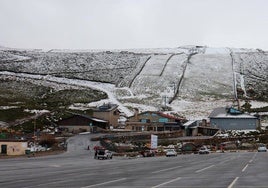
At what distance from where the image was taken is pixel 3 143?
2502 inches

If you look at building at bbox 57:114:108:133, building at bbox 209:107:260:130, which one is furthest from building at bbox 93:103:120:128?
building at bbox 209:107:260:130

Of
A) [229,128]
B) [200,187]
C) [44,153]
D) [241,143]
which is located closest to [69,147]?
[44,153]

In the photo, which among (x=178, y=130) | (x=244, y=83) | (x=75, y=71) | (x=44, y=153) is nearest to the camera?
(x=44, y=153)

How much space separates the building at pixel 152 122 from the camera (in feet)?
379

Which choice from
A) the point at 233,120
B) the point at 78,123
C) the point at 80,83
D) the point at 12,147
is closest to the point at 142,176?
the point at 12,147

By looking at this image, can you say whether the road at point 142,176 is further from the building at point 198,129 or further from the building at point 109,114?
the building at point 109,114

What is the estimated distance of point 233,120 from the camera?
386 ft

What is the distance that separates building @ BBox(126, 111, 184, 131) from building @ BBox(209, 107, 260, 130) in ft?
29.7

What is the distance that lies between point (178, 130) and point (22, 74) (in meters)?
92.3

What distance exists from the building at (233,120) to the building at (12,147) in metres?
62.6

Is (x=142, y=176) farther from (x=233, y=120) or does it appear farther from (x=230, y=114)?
(x=230, y=114)

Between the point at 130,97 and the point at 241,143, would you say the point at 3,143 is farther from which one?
the point at 130,97

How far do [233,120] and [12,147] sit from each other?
67.7 m

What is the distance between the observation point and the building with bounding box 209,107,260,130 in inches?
4569
